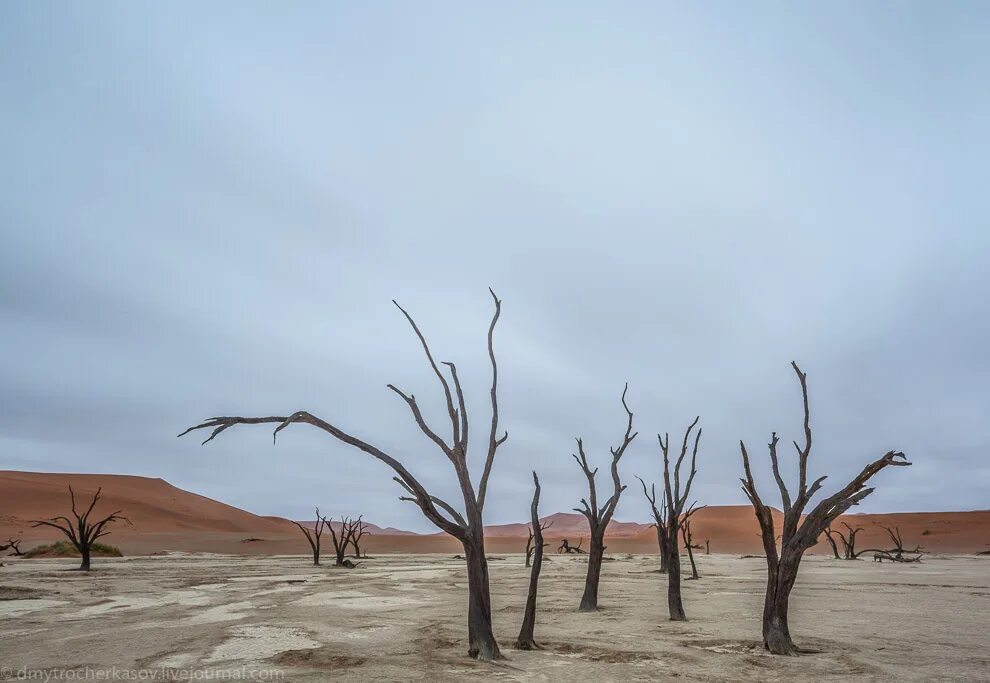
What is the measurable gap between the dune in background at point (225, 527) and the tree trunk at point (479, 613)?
4543cm

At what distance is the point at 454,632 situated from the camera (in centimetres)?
1006

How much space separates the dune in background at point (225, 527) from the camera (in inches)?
2183

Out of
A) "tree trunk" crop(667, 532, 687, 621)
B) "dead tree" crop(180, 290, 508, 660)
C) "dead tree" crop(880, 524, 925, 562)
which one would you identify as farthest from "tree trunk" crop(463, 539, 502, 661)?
"dead tree" crop(880, 524, 925, 562)

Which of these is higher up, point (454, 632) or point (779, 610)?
point (779, 610)

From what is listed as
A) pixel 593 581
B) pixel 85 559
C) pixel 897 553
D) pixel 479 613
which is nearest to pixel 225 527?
pixel 85 559

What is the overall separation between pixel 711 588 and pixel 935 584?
6586 mm

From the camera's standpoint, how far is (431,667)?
7.36 meters

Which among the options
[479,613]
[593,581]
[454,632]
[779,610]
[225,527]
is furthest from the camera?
[225,527]

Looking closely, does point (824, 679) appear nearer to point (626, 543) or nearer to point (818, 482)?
point (818, 482)

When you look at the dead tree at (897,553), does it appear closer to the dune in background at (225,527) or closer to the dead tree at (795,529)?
the dune in background at (225,527)

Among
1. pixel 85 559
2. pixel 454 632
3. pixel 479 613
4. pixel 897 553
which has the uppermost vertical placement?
pixel 479 613

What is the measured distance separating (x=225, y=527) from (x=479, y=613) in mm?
88588

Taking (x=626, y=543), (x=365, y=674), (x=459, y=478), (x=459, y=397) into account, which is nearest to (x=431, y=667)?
(x=365, y=674)

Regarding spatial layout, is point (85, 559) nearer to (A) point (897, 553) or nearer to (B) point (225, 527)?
(A) point (897, 553)
